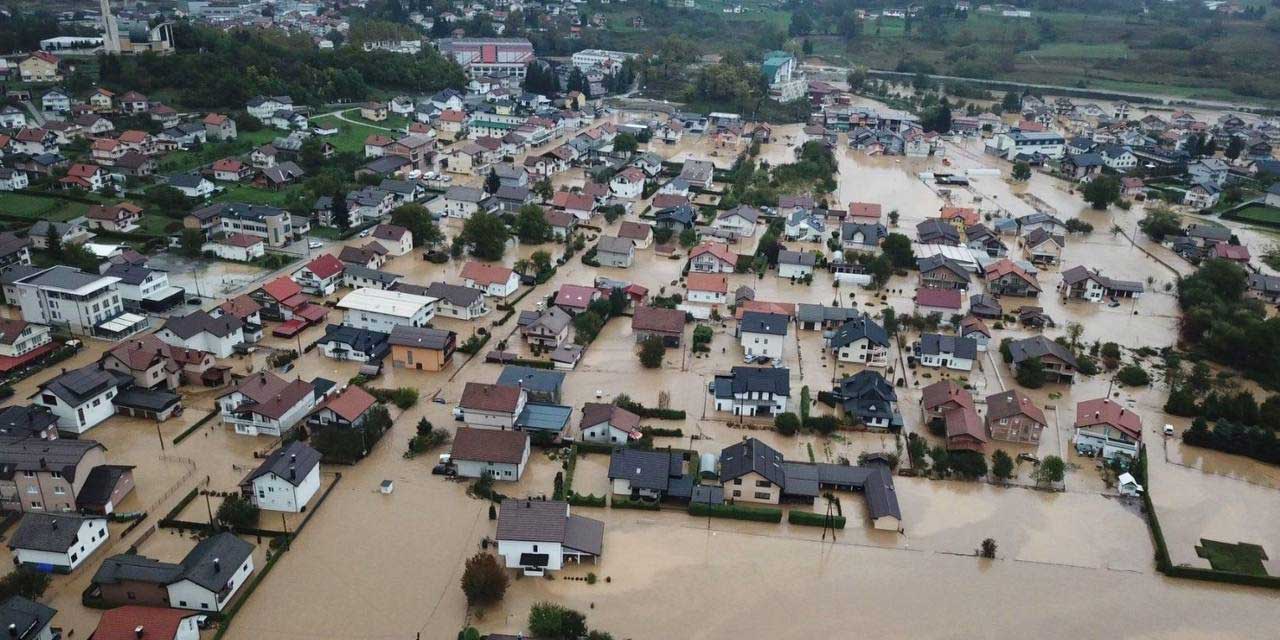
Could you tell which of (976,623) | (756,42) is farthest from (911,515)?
(756,42)

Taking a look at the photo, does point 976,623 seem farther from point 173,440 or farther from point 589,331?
point 173,440

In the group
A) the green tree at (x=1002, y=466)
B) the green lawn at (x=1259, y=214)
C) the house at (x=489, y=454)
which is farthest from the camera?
the green lawn at (x=1259, y=214)

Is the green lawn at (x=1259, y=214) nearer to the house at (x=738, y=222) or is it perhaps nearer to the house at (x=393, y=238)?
the house at (x=738, y=222)

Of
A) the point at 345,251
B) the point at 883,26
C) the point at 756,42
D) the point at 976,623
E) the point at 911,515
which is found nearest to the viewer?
the point at 976,623

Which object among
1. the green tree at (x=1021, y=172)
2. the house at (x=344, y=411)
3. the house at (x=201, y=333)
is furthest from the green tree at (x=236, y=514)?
the green tree at (x=1021, y=172)

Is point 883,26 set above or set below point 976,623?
above

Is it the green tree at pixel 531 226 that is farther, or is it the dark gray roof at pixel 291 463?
the green tree at pixel 531 226
